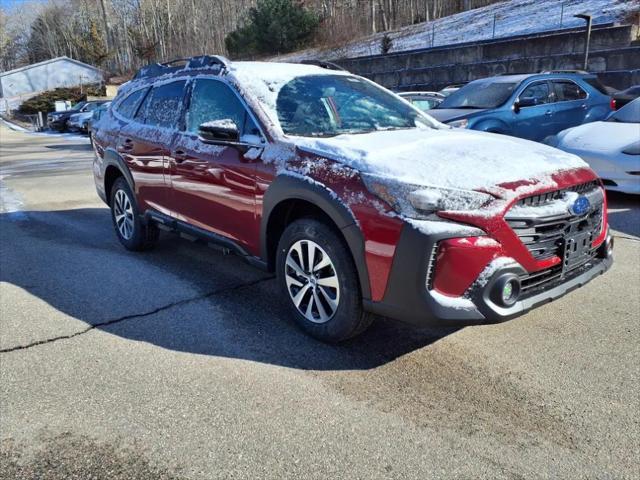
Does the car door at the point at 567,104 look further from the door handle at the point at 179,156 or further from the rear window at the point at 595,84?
the door handle at the point at 179,156

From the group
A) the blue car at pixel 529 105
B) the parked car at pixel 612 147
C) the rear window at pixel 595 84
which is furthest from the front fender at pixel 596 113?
the parked car at pixel 612 147

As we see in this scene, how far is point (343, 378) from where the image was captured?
3.10 metres

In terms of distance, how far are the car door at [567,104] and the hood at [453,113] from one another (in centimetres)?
143

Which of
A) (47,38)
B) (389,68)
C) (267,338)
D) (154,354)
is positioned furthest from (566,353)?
(47,38)

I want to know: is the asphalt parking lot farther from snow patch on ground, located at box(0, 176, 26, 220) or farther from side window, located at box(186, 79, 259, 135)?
snow patch on ground, located at box(0, 176, 26, 220)

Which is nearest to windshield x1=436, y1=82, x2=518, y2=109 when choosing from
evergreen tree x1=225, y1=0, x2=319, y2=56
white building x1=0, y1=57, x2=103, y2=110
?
evergreen tree x1=225, y1=0, x2=319, y2=56

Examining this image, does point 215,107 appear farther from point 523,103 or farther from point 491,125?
point 523,103

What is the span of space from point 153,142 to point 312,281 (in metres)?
2.34

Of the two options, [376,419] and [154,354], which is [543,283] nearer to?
[376,419]

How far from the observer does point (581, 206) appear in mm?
3182

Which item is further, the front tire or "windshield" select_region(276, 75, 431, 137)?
"windshield" select_region(276, 75, 431, 137)

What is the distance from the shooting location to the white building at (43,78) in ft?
181

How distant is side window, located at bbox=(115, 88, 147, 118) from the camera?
5.53 meters

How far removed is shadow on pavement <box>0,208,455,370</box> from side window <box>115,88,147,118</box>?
1.45m
